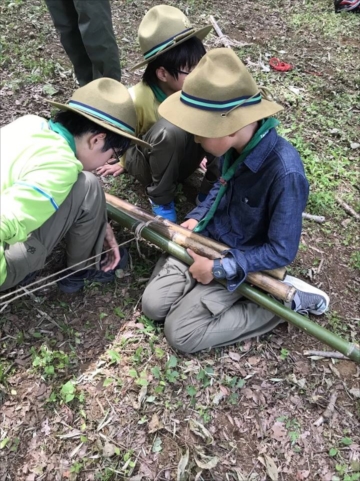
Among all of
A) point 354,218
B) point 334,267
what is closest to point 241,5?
point 354,218

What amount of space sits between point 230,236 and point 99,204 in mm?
958

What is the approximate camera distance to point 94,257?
3.12 m

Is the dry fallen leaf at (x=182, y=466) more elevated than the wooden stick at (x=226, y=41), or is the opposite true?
Result: the wooden stick at (x=226, y=41)

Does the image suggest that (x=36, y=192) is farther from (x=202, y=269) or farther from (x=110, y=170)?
(x=110, y=170)

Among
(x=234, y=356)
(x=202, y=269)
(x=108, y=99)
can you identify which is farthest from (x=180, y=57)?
(x=234, y=356)

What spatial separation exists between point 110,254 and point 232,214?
1.03 m

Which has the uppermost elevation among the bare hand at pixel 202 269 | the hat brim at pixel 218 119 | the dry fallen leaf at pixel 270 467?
the hat brim at pixel 218 119

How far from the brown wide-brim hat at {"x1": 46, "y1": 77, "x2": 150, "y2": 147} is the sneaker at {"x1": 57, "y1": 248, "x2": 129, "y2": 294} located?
1087 mm

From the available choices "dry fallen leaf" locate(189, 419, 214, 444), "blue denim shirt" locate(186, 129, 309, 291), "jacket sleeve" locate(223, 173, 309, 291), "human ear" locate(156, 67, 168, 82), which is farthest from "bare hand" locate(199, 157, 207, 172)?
"dry fallen leaf" locate(189, 419, 214, 444)

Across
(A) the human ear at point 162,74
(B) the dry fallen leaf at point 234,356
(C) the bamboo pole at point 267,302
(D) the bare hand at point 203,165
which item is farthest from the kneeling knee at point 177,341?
(A) the human ear at point 162,74

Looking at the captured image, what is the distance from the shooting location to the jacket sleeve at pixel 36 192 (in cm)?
219

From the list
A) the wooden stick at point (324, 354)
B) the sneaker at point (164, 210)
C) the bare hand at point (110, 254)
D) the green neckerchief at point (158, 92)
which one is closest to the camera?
the wooden stick at point (324, 354)

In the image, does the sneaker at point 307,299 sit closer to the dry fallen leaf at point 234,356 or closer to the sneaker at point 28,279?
the dry fallen leaf at point 234,356

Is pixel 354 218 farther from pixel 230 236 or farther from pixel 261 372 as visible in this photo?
pixel 261 372
